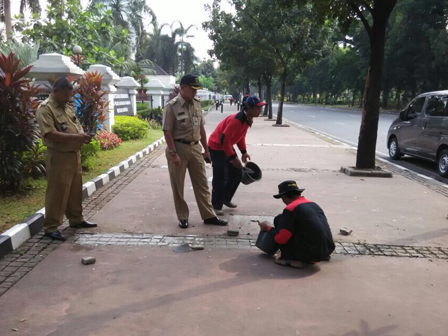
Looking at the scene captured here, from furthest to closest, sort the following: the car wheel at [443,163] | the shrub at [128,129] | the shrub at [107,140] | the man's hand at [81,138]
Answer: the shrub at [128,129]
the shrub at [107,140]
the car wheel at [443,163]
the man's hand at [81,138]

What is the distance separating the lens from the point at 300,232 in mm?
3844

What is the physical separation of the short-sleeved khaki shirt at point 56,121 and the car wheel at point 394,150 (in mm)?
8967

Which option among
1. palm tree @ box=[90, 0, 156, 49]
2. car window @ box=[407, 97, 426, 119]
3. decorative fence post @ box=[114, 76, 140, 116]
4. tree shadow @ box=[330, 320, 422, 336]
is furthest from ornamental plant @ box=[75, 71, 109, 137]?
palm tree @ box=[90, 0, 156, 49]

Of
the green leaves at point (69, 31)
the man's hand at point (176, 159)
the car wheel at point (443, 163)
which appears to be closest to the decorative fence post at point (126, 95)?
the green leaves at point (69, 31)

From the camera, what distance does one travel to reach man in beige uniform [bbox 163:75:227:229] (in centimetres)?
470

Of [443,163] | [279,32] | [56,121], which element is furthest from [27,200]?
[279,32]

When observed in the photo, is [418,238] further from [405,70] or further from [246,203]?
[405,70]

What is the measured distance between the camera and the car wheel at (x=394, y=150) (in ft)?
36.3

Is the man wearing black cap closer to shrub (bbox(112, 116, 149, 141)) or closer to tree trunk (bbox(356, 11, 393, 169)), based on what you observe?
tree trunk (bbox(356, 11, 393, 169))

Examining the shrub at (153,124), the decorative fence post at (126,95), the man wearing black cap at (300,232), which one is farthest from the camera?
the shrub at (153,124)

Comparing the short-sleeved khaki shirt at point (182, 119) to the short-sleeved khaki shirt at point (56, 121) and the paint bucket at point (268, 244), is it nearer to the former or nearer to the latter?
the short-sleeved khaki shirt at point (56, 121)

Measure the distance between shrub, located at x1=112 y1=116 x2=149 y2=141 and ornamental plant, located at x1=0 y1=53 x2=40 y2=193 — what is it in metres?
7.15

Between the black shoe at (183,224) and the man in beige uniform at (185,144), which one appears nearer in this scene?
the man in beige uniform at (185,144)

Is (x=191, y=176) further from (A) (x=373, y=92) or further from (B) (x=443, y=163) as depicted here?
(B) (x=443, y=163)
